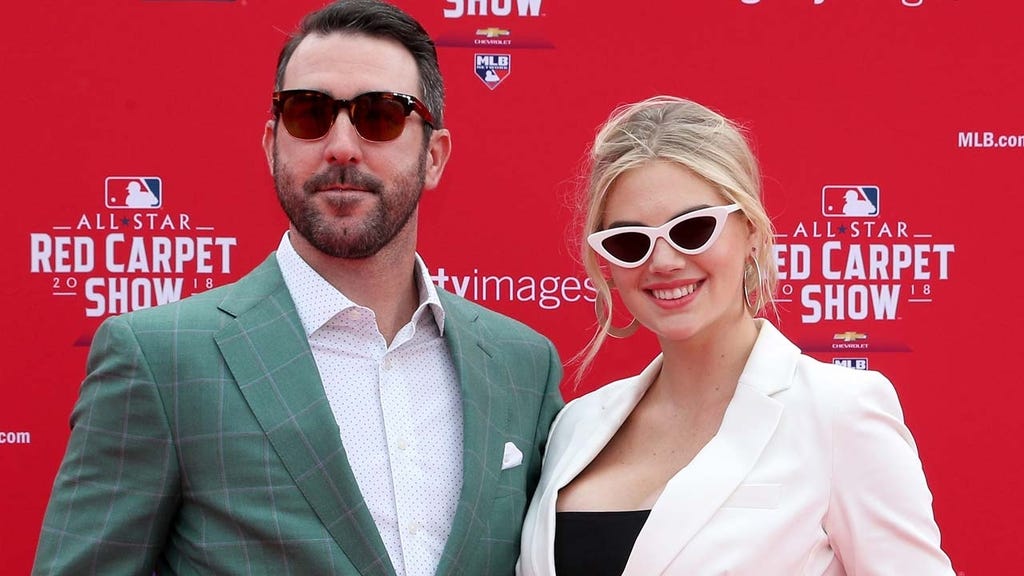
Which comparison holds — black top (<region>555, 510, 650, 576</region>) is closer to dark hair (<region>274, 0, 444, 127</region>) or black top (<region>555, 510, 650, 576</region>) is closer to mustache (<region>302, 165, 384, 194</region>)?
mustache (<region>302, 165, 384, 194</region>)

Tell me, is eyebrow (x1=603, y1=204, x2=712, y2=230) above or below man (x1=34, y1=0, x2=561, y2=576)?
above

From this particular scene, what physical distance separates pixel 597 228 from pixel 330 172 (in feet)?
1.78

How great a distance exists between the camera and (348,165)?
79.7 inches

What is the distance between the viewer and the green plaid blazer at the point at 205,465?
181cm

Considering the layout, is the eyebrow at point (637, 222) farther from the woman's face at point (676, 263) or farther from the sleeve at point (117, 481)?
the sleeve at point (117, 481)

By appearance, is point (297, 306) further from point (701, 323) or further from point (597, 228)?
point (701, 323)

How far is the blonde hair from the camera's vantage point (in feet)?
6.70

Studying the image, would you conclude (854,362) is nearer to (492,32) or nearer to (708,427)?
(708,427)

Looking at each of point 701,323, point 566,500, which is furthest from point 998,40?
point 566,500

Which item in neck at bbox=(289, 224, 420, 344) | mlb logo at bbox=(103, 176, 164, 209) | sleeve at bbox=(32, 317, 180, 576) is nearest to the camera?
sleeve at bbox=(32, 317, 180, 576)

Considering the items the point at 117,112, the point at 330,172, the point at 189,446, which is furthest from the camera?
the point at 117,112

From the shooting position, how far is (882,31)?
2.98 m

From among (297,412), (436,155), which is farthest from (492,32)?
(297,412)

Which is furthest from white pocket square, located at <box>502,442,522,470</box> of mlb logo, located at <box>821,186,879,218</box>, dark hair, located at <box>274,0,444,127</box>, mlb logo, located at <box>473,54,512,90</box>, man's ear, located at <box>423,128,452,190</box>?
mlb logo, located at <box>821,186,879,218</box>
